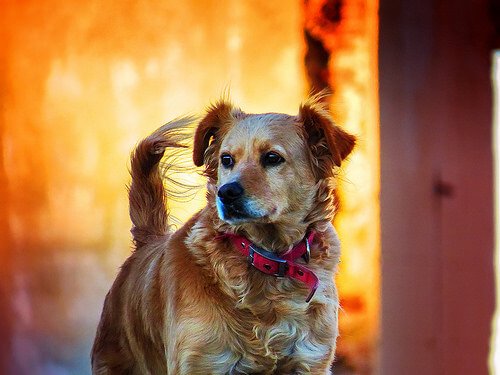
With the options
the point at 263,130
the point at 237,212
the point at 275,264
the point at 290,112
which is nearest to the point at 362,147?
the point at 290,112

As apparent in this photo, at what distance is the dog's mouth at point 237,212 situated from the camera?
3646mm

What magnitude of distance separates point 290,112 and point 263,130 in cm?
150

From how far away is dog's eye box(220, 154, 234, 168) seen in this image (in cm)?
384

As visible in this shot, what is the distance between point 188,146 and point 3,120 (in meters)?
1.69

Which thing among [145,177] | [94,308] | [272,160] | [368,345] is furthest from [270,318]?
[94,308]

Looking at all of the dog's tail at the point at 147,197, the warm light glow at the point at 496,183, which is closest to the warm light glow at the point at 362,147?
the warm light glow at the point at 496,183

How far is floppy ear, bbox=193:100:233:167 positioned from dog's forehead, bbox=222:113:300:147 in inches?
4.1

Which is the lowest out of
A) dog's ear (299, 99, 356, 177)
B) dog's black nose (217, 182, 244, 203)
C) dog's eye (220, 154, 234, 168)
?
dog's black nose (217, 182, 244, 203)

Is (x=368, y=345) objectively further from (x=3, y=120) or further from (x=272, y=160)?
(x=3, y=120)

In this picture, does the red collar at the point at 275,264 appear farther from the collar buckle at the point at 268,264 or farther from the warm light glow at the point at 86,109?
the warm light glow at the point at 86,109

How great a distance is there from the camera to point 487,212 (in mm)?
4422

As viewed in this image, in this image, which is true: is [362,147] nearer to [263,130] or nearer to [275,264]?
[263,130]

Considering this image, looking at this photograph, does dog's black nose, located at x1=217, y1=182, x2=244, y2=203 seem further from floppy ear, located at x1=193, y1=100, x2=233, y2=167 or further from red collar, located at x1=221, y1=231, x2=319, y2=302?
floppy ear, located at x1=193, y1=100, x2=233, y2=167

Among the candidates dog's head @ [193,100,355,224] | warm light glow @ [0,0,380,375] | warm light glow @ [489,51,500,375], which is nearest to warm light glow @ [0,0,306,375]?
warm light glow @ [0,0,380,375]
